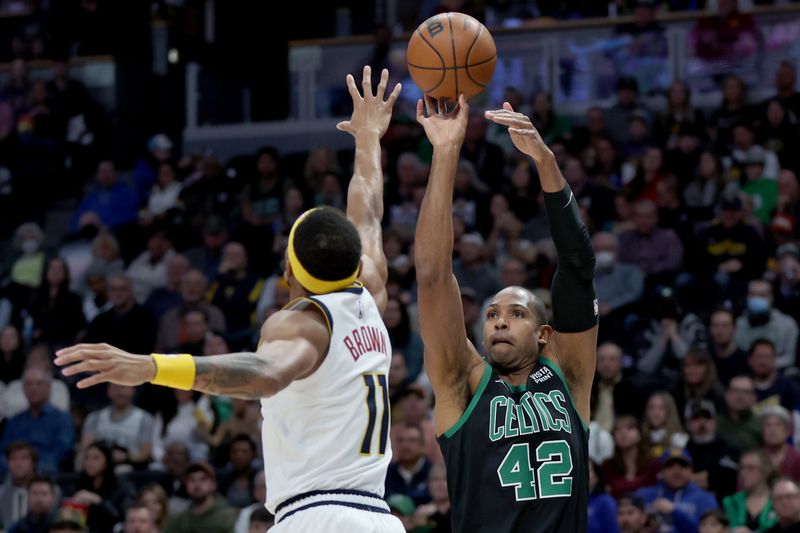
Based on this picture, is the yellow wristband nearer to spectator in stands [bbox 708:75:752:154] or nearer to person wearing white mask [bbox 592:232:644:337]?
person wearing white mask [bbox 592:232:644:337]

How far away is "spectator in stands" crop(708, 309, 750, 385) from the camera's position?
12.0 m

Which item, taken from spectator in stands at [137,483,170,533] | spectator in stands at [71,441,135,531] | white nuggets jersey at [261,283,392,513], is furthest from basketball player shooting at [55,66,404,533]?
spectator in stands at [71,441,135,531]

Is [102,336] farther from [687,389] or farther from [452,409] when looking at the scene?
[452,409]

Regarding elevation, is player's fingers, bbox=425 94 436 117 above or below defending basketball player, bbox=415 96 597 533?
above

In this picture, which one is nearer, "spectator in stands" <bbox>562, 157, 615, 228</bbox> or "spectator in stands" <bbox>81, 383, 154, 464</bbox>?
"spectator in stands" <bbox>81, 383, 154, 464</bbox>

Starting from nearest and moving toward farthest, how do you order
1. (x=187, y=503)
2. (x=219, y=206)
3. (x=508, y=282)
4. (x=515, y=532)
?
(x=515, y=532)
(x=187, y=503)
(x=508, y=282)
(x=219, y=206)

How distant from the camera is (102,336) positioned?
14.7m

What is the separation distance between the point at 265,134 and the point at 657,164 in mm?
6592

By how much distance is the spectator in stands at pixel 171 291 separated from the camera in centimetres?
1534

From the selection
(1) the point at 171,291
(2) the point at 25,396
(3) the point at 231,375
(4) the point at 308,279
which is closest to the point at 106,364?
(3) the point at 231,375

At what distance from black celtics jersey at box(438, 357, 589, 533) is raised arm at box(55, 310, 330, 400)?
813 mm

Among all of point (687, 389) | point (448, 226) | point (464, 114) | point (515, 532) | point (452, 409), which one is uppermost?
point (464, 114)

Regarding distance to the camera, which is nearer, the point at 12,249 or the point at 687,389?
the point at 687,389

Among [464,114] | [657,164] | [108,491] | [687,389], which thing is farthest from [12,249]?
[464,114]
